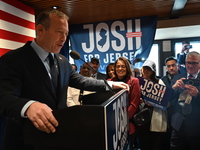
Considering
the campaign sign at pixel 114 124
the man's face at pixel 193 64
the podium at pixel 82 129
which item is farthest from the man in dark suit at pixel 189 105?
the podium at pixel 82 129

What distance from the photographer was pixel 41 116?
51 centimetres

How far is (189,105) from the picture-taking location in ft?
6.21

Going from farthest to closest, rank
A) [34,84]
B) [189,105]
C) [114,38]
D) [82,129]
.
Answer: [114,38] < [189,105] < [34,84] < [82,129]

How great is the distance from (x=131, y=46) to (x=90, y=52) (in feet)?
2.69

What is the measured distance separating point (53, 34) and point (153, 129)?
180 centimetres

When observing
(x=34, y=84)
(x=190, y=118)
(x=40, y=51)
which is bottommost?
(x=190, y=118)

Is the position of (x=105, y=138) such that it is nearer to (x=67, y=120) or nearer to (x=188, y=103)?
(x=67, y=120)

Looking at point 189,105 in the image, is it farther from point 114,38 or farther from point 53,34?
point 114,38

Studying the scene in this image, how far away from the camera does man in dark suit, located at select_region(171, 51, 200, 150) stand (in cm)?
182

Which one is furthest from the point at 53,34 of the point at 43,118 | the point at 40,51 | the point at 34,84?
the point at 43,118

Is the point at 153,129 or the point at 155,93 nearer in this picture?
the point at 155,93

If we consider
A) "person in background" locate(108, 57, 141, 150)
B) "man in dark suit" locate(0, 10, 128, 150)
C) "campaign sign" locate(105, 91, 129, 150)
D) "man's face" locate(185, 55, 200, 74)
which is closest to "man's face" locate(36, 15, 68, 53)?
"man in dark suit" locate(0, 10, 128, 150)

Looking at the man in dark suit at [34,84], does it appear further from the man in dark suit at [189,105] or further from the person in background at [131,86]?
the man in dark suit at [189,105]

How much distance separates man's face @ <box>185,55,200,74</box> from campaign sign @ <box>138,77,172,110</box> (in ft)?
1.10
